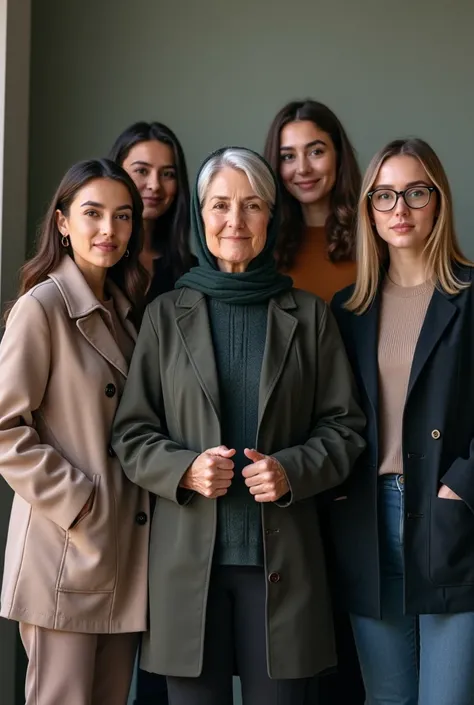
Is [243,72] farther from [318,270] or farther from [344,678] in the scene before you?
[344,678]

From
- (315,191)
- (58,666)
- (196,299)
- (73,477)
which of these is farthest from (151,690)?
(315,191)

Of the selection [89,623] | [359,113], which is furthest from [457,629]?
[359,113]

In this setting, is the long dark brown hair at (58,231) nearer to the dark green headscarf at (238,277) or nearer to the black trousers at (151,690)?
the dark green headscarf at (238,277)

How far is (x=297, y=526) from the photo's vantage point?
6.98ft

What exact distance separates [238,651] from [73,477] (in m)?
0.57

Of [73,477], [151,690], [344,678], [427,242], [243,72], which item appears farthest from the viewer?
[243,72]

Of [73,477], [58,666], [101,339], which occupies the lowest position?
[58,666]

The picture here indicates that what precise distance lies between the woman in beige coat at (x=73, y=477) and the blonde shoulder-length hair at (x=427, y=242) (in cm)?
65

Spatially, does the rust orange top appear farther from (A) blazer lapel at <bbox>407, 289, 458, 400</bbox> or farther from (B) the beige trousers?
(B) the beige trousers

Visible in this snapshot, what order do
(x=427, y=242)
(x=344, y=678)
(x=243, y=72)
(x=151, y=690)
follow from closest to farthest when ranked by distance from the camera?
(x=427, y=242) < (x=344, y=678) < (x=151, y=690) < (x=243, y=72)

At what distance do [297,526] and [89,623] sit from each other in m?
0.56

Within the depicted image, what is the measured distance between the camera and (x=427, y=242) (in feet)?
7.72

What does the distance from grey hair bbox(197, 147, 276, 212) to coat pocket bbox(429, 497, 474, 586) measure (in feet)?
2.89

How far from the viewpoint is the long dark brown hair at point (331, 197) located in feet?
9.45
